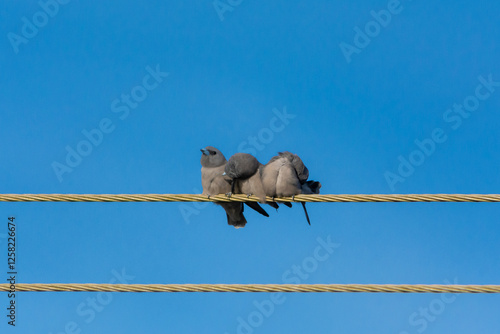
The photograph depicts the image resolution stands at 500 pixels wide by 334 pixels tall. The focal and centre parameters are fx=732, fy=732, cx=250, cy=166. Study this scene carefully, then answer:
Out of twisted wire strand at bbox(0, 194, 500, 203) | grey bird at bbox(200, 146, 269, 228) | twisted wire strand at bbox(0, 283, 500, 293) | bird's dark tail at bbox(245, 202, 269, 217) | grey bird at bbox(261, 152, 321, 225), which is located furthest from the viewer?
grey bird at bbox(200, 146, 269, 228)

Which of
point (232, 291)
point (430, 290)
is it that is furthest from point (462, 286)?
point (232, 291)

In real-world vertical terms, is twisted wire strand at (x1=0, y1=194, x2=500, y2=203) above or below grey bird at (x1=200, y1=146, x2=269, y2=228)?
below

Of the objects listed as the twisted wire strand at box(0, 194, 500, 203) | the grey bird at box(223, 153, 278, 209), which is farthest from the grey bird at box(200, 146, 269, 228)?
the twisted wire strand at box(0, 194, 500, 203)

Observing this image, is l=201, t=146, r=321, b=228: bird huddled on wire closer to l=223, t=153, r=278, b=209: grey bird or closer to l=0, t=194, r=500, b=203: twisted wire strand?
l=223, t=153, r=278, b=209: grey bird

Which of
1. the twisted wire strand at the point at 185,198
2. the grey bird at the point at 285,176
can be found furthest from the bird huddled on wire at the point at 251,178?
the twisted wire strand at the point at 185,198

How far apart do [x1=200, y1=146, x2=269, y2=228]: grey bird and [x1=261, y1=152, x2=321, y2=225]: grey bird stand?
738 millimetres

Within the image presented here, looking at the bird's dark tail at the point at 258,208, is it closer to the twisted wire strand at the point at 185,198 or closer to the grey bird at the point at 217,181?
the grey bird at the point at 217,181

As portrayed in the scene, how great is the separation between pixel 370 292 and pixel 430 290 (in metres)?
0.54

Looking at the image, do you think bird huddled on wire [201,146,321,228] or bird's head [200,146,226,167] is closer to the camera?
bird huddled on wire [201,146,321,228]

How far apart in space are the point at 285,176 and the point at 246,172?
0.65m

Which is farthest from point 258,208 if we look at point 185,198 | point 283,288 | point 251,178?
point 283,288

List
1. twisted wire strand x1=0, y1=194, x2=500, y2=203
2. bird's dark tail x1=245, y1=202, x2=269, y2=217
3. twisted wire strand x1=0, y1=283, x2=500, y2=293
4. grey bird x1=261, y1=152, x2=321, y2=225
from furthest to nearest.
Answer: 1. bird's dark tail x1=245, y1=202, x2=269, y2=217
2. grey bird x1=261, y1=152, x2=321, y2=225
3. twisted wire strand x1=0, y1=194, x2=500, y2=203
4. twisted wire strand x1=0, y1=283, x2=500, y2=293

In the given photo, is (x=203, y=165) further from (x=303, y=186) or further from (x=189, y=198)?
(x=189, y=198)

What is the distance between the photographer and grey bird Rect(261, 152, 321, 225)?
9.61 meters
